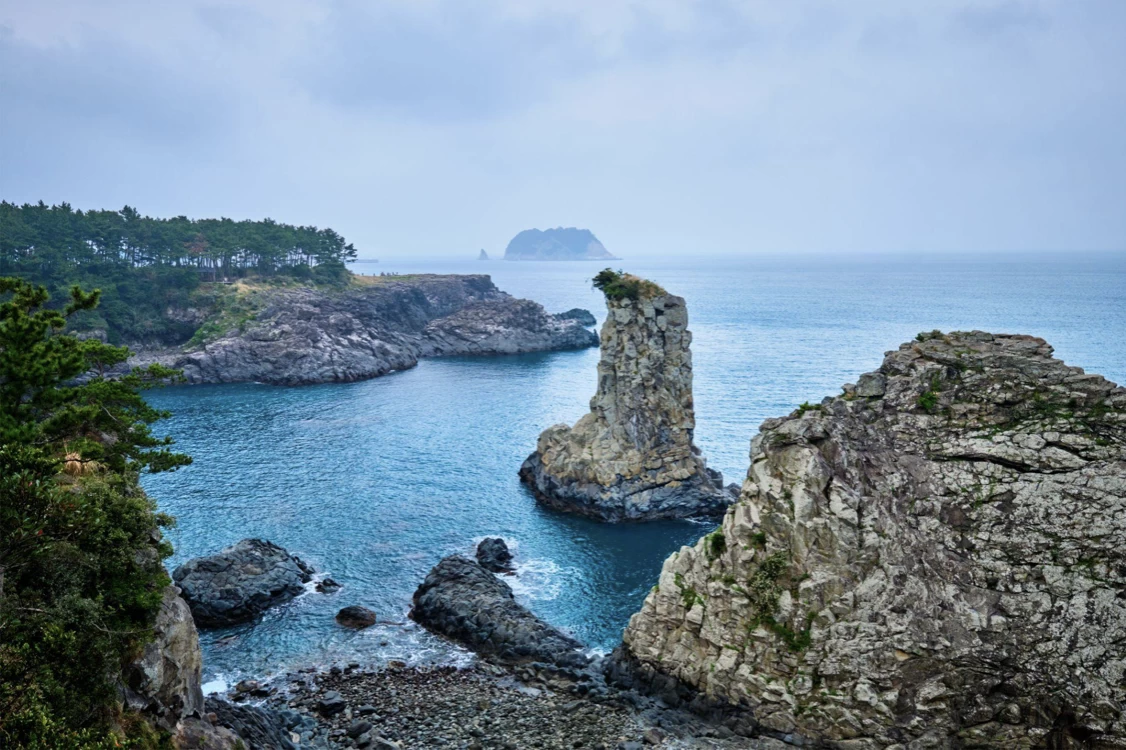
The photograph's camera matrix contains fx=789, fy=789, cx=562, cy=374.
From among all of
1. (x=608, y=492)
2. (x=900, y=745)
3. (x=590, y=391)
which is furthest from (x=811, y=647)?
(x=590, y=391)

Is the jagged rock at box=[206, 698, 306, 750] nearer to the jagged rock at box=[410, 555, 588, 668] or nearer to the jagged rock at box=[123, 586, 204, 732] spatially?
the jagged rock at box=[123, 586, 204, 732]

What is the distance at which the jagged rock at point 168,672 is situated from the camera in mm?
29061

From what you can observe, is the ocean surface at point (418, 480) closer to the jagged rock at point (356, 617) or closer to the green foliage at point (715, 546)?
the jagged rock at point (356, 617)

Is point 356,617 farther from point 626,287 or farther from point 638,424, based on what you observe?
point 626,287

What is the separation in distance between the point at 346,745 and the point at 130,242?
449ft

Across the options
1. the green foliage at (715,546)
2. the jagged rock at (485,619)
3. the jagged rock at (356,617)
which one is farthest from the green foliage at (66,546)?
the green foliage at (715,546)

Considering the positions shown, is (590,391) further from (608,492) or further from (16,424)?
(16,424)

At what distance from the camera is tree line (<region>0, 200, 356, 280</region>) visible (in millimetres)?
131375

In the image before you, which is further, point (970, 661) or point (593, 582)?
point (593, 582)

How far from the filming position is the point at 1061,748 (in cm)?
3409

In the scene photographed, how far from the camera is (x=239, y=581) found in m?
54.1

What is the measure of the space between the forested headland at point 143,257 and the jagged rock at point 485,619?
333 feet

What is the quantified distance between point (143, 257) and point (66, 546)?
482 ft

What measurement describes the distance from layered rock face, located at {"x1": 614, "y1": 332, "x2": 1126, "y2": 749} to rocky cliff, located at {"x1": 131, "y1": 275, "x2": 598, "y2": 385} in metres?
101
